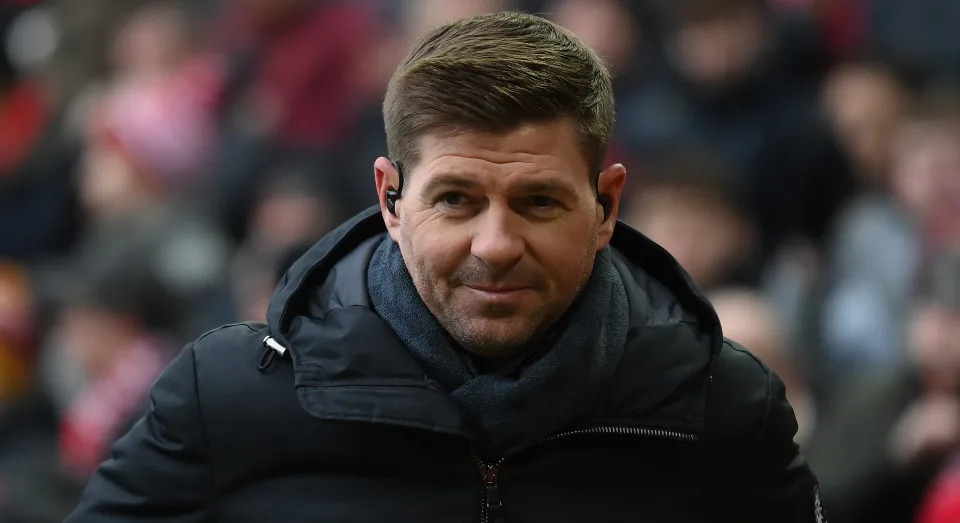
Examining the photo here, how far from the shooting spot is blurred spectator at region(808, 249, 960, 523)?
16.6 feet

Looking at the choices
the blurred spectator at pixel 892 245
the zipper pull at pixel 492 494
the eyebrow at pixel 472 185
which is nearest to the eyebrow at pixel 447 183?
the eyebrow at pixel 472 185

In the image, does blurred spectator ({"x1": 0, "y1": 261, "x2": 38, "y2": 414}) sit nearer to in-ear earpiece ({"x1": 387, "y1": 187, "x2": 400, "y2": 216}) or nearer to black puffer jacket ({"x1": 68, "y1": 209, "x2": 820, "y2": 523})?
black puffer jacket ({"x1": 68, "y1": 209, "x2": 820, "y2": 523})

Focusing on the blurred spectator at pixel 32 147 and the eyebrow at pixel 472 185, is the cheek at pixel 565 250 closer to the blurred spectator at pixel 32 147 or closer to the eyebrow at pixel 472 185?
the eyebrow at pixel 472 185

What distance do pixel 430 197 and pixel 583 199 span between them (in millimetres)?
266

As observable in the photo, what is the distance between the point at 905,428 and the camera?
5.17 metres

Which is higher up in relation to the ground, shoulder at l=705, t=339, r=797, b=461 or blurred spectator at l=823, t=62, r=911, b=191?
shoulder at l=705, t=339, r=797, b=461

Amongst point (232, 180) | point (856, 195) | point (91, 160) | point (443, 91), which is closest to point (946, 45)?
point (856, 195)

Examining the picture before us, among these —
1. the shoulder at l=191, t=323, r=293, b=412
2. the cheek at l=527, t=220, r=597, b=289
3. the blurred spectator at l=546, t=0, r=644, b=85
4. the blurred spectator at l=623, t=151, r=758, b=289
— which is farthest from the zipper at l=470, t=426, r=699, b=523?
the blurred spectator at l=546, t=0, r=644, b=85

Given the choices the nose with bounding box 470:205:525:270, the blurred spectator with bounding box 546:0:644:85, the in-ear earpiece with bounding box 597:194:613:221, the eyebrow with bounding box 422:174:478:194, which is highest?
the eyebrow with bounding box 422:174:478:194

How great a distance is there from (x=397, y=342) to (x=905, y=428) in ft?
8.52

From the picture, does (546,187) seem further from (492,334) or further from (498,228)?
(492,334)

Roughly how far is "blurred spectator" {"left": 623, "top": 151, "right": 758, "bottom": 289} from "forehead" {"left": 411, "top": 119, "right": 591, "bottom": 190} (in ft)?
9.17

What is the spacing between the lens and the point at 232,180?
7.44 m

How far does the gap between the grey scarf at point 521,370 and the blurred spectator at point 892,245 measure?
2813 mm
